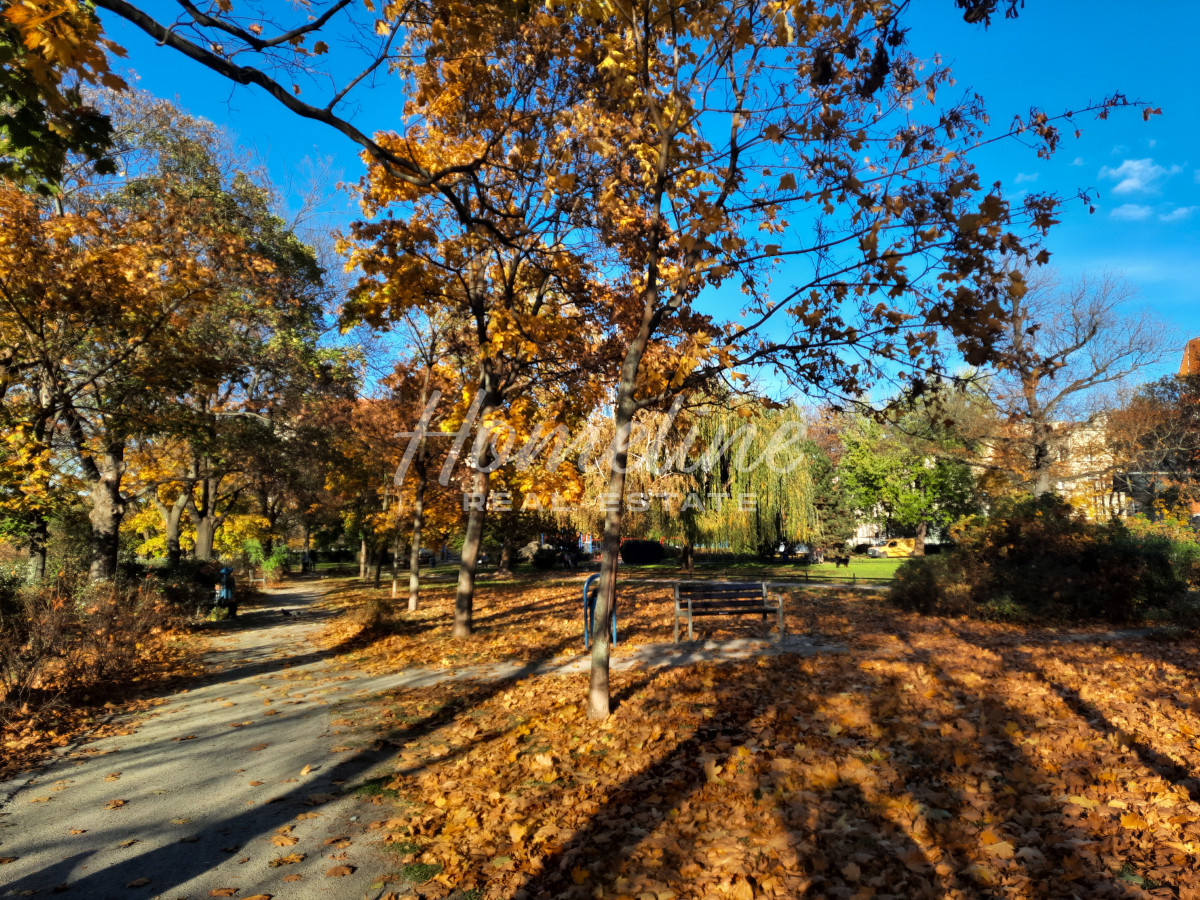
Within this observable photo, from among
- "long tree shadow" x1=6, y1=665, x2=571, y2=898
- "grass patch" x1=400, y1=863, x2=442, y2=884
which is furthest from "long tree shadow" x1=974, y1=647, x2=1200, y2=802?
"long tree shadow" x1=6, y1=665, x2=571, y2=898

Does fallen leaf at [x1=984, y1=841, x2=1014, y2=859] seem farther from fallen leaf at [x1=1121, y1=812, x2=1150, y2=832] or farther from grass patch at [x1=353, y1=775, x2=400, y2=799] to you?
grass patch at [x1=353, y1=775, x2=400, y2=799]

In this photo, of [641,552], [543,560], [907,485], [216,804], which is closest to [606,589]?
[216,804]

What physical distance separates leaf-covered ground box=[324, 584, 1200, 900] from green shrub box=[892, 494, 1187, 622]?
130 inches

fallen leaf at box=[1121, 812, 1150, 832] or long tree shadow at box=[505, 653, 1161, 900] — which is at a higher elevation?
Result: fallen leaf at box=[1121, 812, 1150, 832]

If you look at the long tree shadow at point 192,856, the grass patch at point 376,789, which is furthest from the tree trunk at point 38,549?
the grass patch at point 376,789

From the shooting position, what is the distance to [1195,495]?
74.9 ft

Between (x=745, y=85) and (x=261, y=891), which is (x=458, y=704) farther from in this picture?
(x=745, y=85)

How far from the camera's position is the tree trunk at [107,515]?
13.6m

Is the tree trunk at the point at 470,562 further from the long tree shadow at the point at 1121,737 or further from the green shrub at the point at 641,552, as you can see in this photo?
the green shrub at the point at 641,552

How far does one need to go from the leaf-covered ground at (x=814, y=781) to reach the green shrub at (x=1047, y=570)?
3.30 m

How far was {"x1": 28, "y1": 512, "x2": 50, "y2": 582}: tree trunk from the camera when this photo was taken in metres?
11.9

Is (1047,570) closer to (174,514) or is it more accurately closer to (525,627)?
(525,627)

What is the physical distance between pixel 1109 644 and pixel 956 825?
735 cm

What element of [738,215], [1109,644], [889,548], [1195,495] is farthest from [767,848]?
[889,548]
